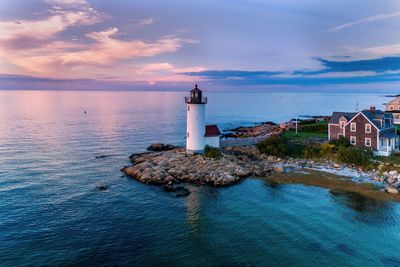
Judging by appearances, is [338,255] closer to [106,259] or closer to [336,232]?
[336,232]

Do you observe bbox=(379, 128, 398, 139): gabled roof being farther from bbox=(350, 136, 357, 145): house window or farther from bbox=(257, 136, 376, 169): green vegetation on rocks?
bbox=(257, 136, 376, 169): green vegetation on rocks

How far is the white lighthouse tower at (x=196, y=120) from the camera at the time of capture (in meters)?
39.2

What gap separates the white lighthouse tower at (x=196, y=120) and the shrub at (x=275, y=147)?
28.1ft

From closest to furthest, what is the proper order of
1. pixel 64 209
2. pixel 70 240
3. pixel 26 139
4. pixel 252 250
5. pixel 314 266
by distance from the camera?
pixel 314 266
pixel 252 250
pixel 70 240
pixel 64 209
pixel 26 139

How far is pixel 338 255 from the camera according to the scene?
60.2ft

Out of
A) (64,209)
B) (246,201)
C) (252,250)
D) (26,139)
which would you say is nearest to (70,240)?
(64,209)

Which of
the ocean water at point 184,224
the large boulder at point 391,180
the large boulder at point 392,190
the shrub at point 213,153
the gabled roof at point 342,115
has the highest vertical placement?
the gabled roof at point 342,115

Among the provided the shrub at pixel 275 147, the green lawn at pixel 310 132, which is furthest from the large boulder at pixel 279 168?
the green lawn at pixel 310 132

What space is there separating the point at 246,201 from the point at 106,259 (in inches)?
517

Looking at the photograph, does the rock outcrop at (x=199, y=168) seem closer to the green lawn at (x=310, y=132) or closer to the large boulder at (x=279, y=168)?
the large boulder at (x=279, y=168)

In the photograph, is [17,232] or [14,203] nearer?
[17,232]

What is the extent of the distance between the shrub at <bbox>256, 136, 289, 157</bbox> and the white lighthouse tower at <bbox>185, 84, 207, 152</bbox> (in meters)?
8.56

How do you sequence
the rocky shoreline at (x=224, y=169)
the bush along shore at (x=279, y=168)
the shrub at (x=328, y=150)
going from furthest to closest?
the shrub at (x=328, y=150) → the rocky shoreline at (x=224, y=169) → the bush along shore at (x=279, y=168)

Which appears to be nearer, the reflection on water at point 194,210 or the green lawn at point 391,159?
the reflection on water at point 194,210
